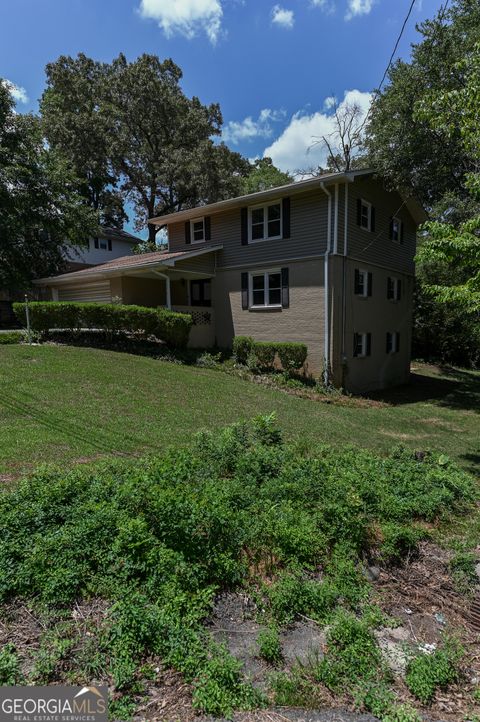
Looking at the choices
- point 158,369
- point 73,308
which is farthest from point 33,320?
point 158,369

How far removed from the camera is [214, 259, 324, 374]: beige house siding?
13.5m

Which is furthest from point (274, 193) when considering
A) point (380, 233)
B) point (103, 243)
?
point (103, 243)

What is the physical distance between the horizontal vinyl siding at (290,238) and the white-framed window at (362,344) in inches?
137

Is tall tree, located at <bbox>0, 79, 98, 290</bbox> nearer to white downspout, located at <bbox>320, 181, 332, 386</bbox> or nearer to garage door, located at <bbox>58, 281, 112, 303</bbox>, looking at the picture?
garage door, located at <bbox>58, 281, 112, 303</bbox>

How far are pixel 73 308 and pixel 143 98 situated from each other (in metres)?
23.4

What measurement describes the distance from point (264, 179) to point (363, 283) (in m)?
23.0

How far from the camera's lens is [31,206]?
20281mm

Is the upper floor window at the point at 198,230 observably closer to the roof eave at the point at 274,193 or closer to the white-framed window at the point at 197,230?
the white-framed window at the point at 197,230

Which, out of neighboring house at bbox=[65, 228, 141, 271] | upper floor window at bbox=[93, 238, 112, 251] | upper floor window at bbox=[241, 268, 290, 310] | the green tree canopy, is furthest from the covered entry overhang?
upper floor window at bbox=[93, 238, 112, 251]

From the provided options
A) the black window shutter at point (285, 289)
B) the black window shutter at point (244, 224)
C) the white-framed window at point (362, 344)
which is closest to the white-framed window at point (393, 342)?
the white-framed window at point (362, 344)

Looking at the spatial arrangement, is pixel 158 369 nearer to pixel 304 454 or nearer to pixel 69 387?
pixel 69 387

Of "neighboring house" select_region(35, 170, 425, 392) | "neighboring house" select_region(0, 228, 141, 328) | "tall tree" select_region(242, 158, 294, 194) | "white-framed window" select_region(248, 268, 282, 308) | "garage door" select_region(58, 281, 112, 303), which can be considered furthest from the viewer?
"tall tree" select_region(242, 158, 294, 194)

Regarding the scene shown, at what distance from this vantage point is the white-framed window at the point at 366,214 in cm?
1428

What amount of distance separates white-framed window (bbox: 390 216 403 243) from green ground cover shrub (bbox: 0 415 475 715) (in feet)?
47.5
